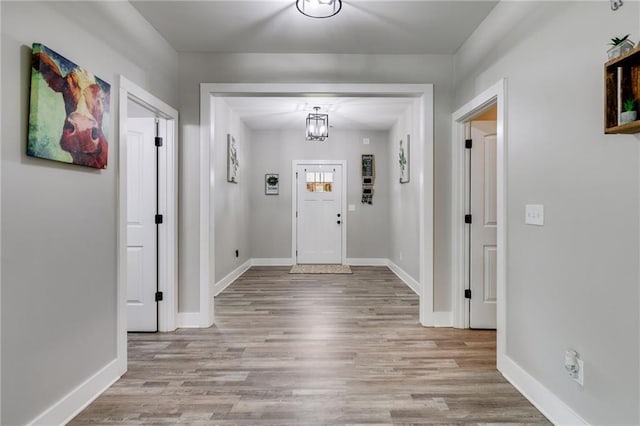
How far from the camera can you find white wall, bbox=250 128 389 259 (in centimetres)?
664

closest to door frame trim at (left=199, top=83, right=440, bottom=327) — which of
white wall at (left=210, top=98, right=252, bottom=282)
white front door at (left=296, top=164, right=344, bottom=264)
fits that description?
white wall at (left=210, top=98, right=252, bottom=282)

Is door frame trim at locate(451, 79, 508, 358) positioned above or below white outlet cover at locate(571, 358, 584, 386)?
above

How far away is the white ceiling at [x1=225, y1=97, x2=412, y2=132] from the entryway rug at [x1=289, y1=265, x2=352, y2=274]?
2.64 m

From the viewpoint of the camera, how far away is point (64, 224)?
1823 millimetres

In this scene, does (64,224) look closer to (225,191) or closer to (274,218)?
(225,191)

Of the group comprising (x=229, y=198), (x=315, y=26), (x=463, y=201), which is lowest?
(x=463, y=201)

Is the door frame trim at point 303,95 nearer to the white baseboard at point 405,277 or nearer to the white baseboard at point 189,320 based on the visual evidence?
the white baseboard at point 189,320

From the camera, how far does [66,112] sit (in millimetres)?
1762

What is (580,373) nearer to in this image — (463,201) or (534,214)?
(534,214)

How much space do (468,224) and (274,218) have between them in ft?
13.7

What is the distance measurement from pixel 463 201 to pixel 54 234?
311 centimetres

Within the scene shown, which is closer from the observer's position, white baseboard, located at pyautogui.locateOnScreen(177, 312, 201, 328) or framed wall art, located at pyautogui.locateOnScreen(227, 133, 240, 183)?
white baseboard, located at pyautogui.locateOnScreen(177, 312, 201, 328)

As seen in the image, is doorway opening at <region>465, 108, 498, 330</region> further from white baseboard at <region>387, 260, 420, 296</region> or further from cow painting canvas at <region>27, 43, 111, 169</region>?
cow painting canvas at <region>27, 43, 111, 169</region>

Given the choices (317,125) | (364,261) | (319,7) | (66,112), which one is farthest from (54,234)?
(364,261)
